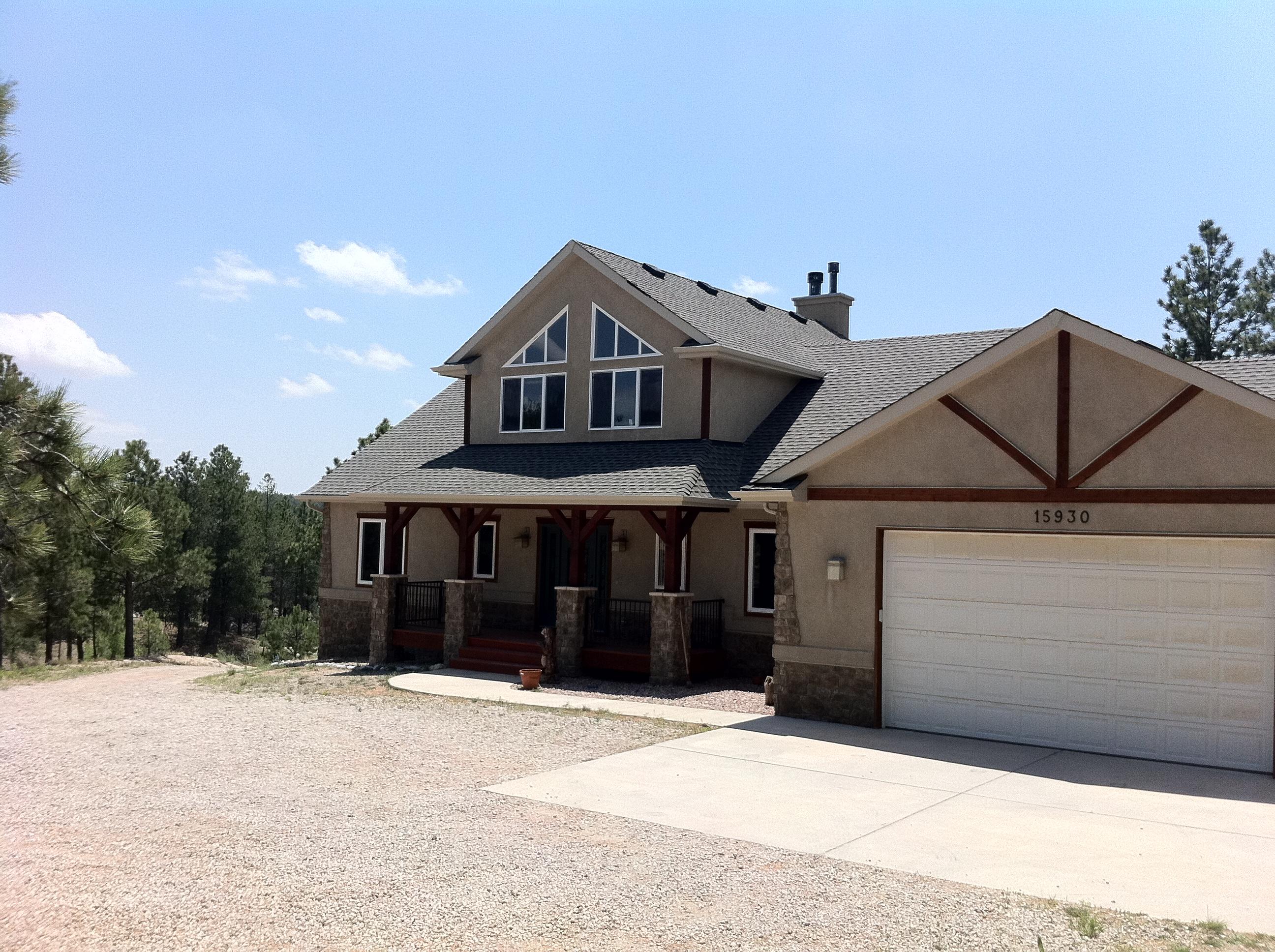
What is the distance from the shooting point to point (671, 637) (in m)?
16.5

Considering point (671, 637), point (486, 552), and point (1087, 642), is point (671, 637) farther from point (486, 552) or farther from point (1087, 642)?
point (1087, 642)

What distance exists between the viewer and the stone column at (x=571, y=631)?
57.0ft

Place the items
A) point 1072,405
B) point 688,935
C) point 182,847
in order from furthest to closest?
1. point 1072,405
2. point 182,847
3. point 688,935

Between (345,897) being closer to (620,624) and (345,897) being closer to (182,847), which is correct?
(182,847)

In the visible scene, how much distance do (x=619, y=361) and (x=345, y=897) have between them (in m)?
13.7

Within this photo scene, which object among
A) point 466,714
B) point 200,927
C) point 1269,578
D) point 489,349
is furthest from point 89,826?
point 489,349

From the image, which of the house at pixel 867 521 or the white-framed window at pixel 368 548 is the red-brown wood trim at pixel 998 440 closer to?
the house at pixel 867 521

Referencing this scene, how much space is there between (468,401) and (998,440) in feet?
41.2

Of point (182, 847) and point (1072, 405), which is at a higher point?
point (1072, 405)

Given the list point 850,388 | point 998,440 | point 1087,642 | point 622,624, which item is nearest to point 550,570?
point 622,624

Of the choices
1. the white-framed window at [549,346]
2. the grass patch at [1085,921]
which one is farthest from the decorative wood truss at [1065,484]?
the white-framed window at [549,346]

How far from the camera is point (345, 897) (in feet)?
21.9

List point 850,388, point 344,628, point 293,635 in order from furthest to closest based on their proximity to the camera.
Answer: point 293,635, point 344,628, point 850,388

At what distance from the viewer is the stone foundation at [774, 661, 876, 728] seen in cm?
1290
